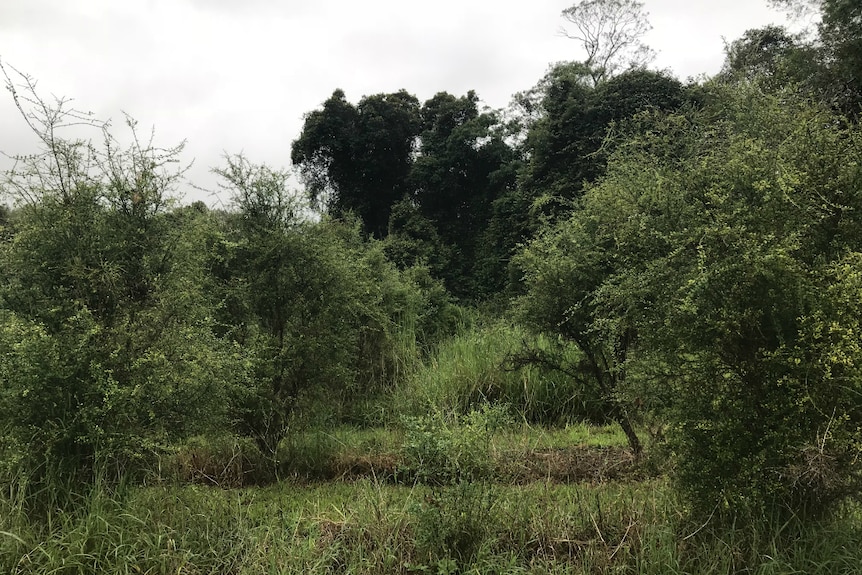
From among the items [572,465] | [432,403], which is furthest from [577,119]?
[432,403]

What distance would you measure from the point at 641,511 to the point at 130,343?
13.6 ft

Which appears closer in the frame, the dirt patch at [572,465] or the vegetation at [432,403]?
the vegetation at [432,403]

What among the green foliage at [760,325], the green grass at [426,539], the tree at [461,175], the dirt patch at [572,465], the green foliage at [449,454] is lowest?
the dirt patch at [572,465]

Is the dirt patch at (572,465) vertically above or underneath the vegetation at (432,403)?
underneath

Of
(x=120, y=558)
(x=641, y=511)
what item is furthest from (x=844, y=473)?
(x=120, y=558)

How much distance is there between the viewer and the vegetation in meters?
3.40

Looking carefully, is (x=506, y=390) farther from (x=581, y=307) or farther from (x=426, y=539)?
(x=426, y=539)

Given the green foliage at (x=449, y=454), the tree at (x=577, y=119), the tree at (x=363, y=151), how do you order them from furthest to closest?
1. the tree at (x=363, y=151)
2. the tree at (x=577, y=119)
3. the green foliage at (x=449, y=454)

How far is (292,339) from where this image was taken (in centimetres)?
672

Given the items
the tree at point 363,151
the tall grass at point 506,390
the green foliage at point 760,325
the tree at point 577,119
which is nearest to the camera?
the green foliage at point 760,325

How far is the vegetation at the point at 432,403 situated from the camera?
340 cm

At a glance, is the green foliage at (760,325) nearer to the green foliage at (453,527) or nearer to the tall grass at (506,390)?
the green foliage at (453,527)

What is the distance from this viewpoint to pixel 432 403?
16.6ft

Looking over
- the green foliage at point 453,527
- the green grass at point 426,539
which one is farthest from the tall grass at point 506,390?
the green foliage at point 453,527
